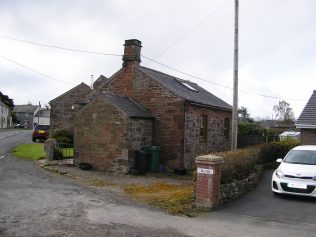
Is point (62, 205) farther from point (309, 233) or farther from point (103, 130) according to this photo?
point (103, 130)

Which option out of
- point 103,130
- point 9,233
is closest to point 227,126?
point 103,130

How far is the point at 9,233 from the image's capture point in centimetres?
827

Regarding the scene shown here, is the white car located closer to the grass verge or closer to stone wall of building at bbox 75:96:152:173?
the grass verge

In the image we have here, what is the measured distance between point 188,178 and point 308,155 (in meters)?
5.74

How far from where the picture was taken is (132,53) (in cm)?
2247

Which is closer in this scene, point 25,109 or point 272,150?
point 272,150

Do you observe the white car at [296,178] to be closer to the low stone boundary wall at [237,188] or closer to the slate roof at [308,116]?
the low stone boundary wall at [237,188]

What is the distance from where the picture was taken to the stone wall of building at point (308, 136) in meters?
21.5

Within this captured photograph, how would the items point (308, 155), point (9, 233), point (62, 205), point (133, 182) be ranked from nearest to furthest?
point (9, 233), point (62, 205), point (308, 155), point (133, 182)

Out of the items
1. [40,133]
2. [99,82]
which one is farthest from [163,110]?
[40,133]

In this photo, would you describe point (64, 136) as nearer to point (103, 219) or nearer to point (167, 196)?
point (167, 196)

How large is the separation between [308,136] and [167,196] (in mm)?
11062

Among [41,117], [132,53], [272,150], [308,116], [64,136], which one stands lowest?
[272,150]

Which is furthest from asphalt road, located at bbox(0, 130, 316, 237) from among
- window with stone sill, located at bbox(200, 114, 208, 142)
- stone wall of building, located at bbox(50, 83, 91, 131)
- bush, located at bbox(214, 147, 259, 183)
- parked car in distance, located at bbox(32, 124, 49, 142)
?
stone wall of building, located at bbox(50, 83, 91, 131)
